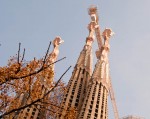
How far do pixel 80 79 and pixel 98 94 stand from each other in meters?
5.81

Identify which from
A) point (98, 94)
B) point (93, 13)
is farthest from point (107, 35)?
point (98, 94)

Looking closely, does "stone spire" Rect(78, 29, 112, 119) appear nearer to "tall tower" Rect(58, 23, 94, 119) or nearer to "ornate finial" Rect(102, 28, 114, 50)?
"tall tower" Rect(58, 23, 94, 119)

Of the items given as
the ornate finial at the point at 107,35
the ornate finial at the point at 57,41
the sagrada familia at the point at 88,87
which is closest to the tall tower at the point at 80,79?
the sagrada familia at the point at 88,87

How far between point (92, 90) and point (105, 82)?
14.8ft

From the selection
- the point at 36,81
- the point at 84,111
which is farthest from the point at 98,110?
the point at 36,81

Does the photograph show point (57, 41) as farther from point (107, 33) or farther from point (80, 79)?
point (80, 79)

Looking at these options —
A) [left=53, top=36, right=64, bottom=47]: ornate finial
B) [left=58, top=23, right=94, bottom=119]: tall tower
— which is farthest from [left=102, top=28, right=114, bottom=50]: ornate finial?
[left=53, top=36, right=64, bottom=47]: ornate finial

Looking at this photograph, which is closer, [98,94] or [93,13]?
[98,94]

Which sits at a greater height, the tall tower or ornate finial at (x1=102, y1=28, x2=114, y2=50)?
ornate finial at (x1=102, y1=28, x2=114, y2=50)

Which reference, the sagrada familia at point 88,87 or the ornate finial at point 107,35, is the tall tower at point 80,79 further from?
the ornate finial at point 107,35

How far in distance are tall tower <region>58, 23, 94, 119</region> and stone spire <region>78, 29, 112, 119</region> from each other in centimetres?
179

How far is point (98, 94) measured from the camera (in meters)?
61.3

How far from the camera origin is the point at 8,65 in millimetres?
18953

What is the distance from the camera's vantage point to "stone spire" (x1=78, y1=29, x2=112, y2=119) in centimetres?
5644
